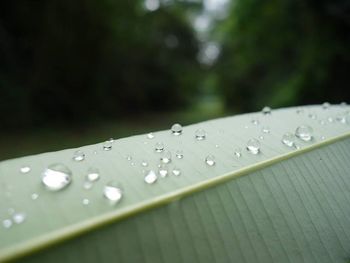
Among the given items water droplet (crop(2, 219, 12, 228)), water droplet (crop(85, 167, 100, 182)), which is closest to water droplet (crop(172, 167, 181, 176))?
water droplet (crop(85, 167, 100, 182))

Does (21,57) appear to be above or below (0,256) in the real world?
above

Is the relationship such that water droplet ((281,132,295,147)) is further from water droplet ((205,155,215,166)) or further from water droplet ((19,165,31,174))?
water droplet ((19,165,31,174))

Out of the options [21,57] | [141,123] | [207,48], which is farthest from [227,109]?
[21,57]

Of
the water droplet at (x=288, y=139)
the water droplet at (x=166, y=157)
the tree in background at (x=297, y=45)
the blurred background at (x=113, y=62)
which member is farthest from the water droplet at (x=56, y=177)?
the tree in background at (x=297, y=45)

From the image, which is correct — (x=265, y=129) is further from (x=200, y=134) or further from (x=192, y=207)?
(x=192, y=207)

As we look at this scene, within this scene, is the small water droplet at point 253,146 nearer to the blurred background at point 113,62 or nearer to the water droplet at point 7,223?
the water droplet at point 7,223

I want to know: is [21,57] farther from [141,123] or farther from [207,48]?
[207,48]
